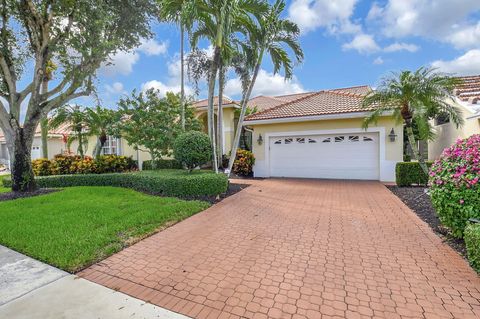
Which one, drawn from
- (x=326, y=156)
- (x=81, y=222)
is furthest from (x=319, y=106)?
(x=81, y=222)

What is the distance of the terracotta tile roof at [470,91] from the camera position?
31.9ft

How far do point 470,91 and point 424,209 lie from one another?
7354 mm

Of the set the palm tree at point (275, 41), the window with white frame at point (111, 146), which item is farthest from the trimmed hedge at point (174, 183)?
the window with white frame at point (111, 146)

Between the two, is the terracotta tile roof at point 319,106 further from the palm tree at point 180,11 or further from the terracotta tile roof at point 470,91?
the palm tree at point 180,11

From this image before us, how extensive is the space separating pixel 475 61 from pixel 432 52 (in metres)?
2.51

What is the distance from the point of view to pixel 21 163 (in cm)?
1025

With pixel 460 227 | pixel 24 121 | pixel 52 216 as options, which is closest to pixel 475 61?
pixel 460 227

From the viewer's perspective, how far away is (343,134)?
1262 centimetres

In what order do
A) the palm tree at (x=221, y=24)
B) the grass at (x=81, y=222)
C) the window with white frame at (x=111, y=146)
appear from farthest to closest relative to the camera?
the window with white frame at (x=111, y=146) < the palm tree at (x=221, y=24) < the grass at (x=81, y=222)

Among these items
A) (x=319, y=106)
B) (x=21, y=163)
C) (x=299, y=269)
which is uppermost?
(x=319, y=106)

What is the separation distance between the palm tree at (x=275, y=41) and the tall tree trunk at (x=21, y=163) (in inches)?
334

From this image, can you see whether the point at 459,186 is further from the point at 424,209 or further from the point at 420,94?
the point at 420,94

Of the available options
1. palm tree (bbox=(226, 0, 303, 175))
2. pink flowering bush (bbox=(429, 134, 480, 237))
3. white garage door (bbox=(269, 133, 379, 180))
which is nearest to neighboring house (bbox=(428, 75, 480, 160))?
white garage door (bbox=(269, 133, 379, 180))

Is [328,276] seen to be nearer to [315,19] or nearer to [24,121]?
[315,19]
